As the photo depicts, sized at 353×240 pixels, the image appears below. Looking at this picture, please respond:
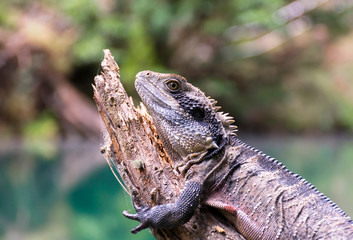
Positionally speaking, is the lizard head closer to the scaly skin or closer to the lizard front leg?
the scaly skin

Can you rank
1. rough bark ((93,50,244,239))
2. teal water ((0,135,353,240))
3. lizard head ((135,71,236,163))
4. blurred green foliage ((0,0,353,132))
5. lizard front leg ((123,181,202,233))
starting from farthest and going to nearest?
1. blurred green foliage ((0,0,353,132))
2. teal water ((0,135,353,240))
3. lizard head ((135,71,236,163))
4. rough bark ((93,50,244,239))
5. lizard front leg ((123,181,202,233))

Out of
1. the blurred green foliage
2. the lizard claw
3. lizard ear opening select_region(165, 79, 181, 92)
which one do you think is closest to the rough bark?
the lizard claw

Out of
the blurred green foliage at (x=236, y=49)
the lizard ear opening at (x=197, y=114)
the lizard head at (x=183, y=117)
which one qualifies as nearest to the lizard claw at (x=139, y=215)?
the lizard head at (x=183, y=117)

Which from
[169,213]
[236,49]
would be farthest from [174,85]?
[236,49]

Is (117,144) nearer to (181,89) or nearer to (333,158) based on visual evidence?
(181,89)

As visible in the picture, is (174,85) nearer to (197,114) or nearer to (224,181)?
(197,114)

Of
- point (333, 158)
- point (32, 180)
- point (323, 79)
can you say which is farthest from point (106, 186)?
point (323, 79)
